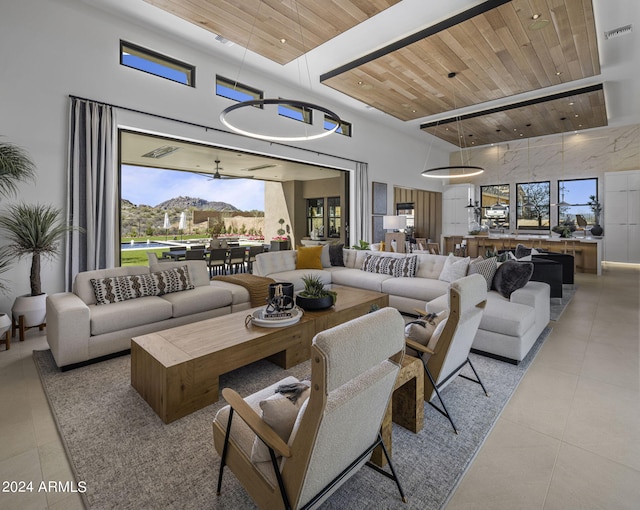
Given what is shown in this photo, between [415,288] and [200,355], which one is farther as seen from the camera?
[415,288]

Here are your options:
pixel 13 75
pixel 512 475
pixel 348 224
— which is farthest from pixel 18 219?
pixel 348 224

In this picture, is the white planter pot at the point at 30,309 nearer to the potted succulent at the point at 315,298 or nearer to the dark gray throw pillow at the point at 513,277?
the potted succulent at the point at 315,298

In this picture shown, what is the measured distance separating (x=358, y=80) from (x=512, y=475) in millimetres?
5989

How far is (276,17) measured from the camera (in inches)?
160

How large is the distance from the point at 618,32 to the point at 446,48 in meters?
2.45

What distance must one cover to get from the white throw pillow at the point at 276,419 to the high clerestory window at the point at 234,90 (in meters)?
5.63

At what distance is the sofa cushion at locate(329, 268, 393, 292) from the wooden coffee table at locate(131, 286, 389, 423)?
1991 mm

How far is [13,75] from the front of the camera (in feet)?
12.4

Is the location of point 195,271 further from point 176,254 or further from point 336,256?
point 176,254

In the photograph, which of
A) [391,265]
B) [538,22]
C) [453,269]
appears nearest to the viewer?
[538,22]

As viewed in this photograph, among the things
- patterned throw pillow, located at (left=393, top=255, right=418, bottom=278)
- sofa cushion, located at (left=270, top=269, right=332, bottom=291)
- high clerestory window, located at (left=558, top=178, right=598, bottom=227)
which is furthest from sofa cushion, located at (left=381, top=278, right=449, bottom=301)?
high clerestory window, located at (left=558, top=178, right=598, bottom=227)

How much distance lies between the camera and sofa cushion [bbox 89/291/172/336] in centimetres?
311

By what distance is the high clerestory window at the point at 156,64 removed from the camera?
4629 mm

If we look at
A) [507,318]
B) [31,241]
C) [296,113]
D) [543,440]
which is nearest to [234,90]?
[296,113]
